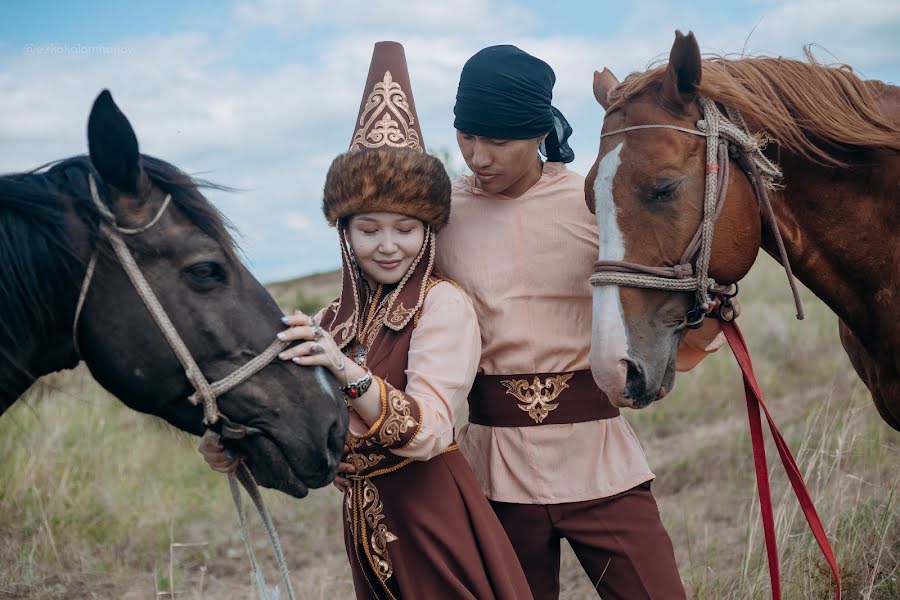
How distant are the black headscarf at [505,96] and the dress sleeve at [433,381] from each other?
511mm

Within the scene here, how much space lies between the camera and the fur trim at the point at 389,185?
237 cm

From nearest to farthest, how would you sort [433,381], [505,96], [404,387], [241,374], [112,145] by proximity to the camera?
[112,145]
[241,374]
[433,381]
[404,387]
[505,96]

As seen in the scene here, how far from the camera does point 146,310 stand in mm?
1828

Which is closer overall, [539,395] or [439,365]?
[439,365]

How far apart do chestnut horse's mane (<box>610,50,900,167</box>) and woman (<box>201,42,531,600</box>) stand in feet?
2.33

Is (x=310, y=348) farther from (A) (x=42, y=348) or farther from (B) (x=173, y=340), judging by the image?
(A) (x=42, y=348)

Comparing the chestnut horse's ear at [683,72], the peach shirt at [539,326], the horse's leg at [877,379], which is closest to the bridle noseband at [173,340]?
the peach shirt at [539,326]

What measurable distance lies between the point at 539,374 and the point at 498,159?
67 centimetres

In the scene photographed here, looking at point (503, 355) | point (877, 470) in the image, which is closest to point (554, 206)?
point (503, 355)

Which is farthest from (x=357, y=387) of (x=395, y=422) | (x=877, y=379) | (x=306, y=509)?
(x=306, y=509)

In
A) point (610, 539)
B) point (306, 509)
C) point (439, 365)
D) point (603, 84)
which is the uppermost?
point (603, 84)

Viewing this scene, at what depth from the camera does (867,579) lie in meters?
3.22

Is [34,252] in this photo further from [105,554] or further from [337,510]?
[337,510]

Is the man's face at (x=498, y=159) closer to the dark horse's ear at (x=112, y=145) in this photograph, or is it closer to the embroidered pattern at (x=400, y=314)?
the embroidered pattern at (x=400, y=314)
